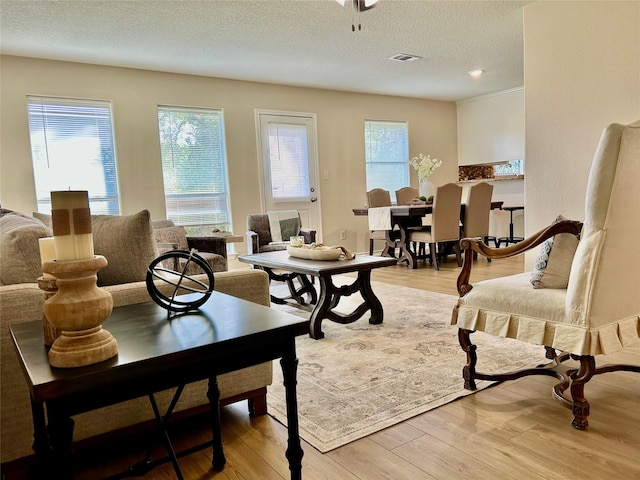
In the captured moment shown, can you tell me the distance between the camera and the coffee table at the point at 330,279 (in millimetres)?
2871

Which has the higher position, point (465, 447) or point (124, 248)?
point (124, 248)

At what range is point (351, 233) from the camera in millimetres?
6926

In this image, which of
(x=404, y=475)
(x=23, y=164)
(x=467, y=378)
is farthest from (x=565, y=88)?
(x=23, y=164)

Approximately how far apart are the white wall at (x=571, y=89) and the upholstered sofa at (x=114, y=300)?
2.86m

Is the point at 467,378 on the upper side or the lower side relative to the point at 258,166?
lower

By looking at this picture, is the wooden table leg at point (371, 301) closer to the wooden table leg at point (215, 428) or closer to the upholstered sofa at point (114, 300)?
the upholstered sofa at point (114, 300)

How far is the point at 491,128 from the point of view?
24.3 ft

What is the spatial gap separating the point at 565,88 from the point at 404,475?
3.32 m

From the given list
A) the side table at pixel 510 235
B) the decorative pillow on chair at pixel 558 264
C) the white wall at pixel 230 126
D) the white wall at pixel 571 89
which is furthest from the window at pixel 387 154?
the decorative pillow on chair at pixel 558 264

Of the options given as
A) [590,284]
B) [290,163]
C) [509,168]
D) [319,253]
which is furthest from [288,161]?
[590,284]

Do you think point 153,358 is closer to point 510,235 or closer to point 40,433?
point 40,433

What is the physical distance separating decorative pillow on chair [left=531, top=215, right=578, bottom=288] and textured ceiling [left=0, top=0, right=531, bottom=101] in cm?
264

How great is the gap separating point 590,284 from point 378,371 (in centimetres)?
108

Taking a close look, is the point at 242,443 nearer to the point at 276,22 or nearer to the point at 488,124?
the point at 276,22
